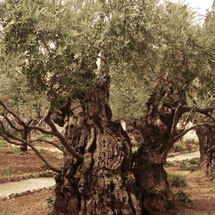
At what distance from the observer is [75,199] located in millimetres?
7773

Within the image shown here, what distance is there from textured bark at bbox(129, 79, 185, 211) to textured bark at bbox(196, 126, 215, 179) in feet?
19.5

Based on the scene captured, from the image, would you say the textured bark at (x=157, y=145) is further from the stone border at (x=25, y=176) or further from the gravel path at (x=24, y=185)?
the stone border at (x=25, y=176)

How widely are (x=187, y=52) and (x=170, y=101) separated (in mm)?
2476

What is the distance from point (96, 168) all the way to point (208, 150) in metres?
8.50

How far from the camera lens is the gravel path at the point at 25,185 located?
12023 millimetres

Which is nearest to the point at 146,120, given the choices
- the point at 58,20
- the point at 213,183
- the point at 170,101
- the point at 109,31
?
the point at 170,101

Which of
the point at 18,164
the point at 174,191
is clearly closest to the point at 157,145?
the point at 174,191

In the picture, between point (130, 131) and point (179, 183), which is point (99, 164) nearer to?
point (179, 183)

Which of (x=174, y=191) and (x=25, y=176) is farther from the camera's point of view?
(x=25, y=176)

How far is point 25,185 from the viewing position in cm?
1302

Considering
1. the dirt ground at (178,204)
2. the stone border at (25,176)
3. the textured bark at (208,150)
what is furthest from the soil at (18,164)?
the textured bark at (208,150)

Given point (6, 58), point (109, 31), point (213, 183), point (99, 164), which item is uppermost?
point (109, 31)

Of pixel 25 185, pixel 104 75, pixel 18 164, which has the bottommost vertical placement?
pixel 25 185

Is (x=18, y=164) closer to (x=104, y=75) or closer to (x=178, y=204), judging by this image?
(x=178, y=204)
